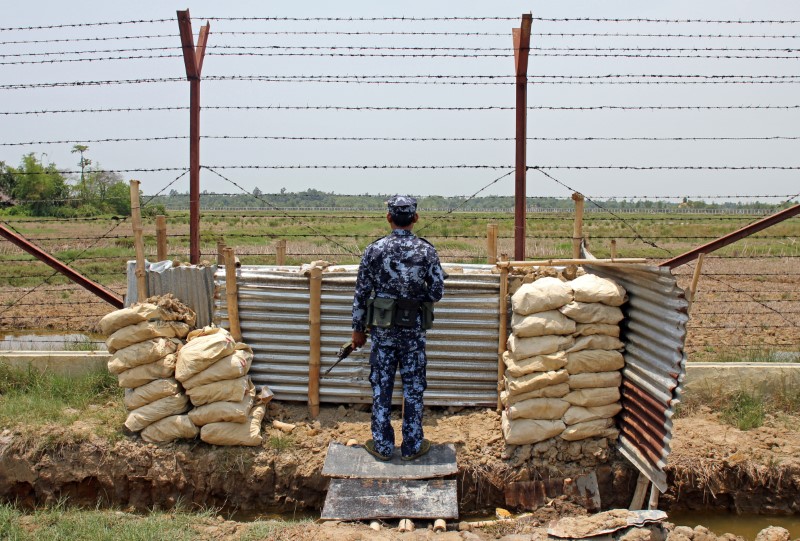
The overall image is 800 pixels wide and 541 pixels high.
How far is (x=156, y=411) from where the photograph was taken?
5.52 m

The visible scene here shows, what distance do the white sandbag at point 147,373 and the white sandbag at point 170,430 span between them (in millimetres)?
331

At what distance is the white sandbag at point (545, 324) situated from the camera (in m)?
5.31

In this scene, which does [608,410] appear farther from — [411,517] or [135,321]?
[135,321]

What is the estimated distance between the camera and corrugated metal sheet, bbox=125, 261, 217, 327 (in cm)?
621

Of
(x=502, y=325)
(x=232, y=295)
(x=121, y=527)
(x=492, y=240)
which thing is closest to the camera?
(x=121, y=527)

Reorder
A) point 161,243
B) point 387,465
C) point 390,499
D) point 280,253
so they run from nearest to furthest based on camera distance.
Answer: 1. point 390,499
2. point 387,465
3. point 161,243
4. point 280,253

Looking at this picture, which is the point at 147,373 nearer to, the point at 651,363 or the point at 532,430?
the point at 532,430

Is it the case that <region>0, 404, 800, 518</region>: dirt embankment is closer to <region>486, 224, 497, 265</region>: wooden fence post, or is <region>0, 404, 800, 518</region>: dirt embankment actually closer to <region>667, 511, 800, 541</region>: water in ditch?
<region>667, 511, 800, 541</region>: water in ditch

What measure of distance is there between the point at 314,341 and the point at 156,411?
1.36 m

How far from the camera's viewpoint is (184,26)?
6156 millimetres

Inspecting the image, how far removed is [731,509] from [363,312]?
3226 mm

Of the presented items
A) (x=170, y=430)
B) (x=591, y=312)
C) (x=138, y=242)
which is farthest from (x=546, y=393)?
(x=138, y=242)

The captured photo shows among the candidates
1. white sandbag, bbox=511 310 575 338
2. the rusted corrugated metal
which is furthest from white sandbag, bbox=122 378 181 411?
the rusted corrugated metal

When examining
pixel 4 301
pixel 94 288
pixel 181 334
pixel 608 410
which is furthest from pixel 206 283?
pixel 4 301
